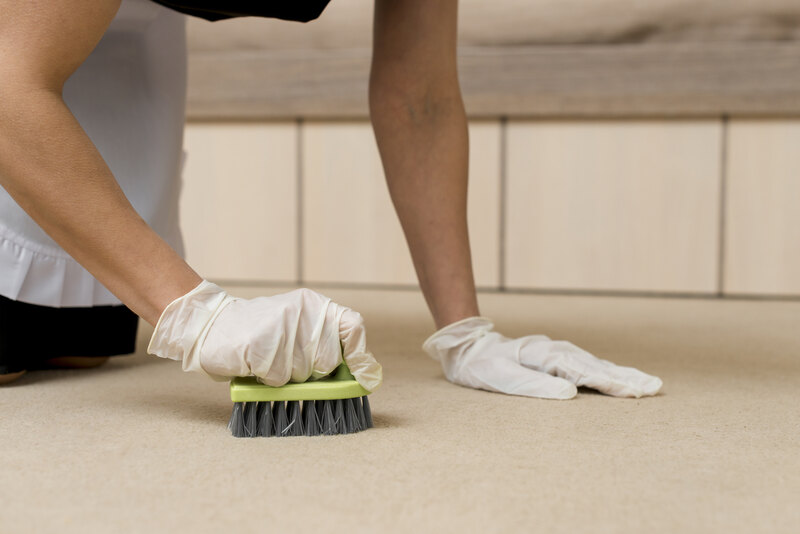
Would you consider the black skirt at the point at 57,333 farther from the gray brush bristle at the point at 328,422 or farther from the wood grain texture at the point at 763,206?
the wood grain texture at the point at 763,206

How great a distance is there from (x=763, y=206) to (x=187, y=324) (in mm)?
1489

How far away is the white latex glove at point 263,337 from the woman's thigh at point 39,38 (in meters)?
0.20

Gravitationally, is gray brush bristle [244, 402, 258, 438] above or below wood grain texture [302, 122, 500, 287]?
below

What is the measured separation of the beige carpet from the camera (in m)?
0.48

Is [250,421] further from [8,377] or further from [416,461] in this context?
[8,377]

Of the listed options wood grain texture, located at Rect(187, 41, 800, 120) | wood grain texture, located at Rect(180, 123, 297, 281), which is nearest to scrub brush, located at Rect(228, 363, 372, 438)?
wood grain texture, located at Rect(187, 41, 800, 120)

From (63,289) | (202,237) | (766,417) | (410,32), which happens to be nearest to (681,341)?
(766,417)

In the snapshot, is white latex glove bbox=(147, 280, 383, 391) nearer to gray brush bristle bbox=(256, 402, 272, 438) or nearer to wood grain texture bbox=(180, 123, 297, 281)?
gray brush bristle bbox=(256, 402, 272, 438)

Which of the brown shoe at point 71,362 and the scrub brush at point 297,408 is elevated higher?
the scrub brush at point 297,408

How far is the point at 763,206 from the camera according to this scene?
1.78 meters

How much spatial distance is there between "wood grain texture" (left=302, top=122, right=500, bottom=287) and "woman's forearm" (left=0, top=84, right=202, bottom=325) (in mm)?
1270

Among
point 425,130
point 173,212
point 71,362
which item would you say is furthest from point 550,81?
point 71,362

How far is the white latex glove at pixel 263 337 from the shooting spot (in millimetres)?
620

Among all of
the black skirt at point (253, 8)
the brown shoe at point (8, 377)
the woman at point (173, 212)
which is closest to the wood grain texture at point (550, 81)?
the woman at point (173, 212)
